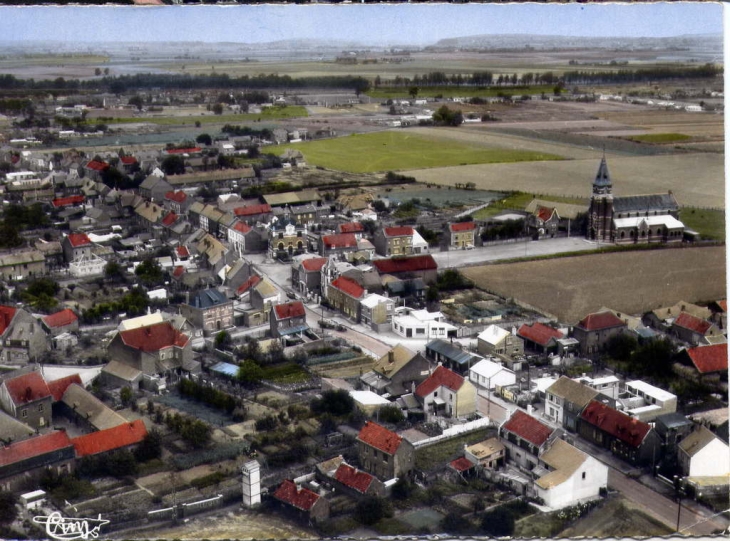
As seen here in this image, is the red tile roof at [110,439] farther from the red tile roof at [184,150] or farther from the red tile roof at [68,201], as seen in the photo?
the red tile roof at [184,150]

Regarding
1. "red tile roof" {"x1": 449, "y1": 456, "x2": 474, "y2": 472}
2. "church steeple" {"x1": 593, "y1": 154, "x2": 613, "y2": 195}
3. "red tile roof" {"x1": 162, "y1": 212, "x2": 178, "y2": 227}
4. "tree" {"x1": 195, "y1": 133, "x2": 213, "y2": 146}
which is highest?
"tree" {"x1": 195, "y1": 133, "x2": 213, "y2": 146}

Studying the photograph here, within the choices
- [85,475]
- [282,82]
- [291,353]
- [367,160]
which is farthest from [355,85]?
[85,475]

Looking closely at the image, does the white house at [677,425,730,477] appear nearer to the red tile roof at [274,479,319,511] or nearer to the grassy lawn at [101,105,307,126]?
the red tile roof at [274,479,319,511]

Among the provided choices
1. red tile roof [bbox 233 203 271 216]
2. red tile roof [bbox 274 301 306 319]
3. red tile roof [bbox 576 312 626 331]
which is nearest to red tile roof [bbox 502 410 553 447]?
red tile roof [bbox 576 312 626 331]

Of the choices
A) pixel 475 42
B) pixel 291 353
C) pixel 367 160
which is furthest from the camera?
pixel 367 160

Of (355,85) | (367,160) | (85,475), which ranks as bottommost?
(85,475)

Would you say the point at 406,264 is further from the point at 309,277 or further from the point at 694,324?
the point at 694,324

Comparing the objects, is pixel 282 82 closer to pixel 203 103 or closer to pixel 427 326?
pixel 203 103
